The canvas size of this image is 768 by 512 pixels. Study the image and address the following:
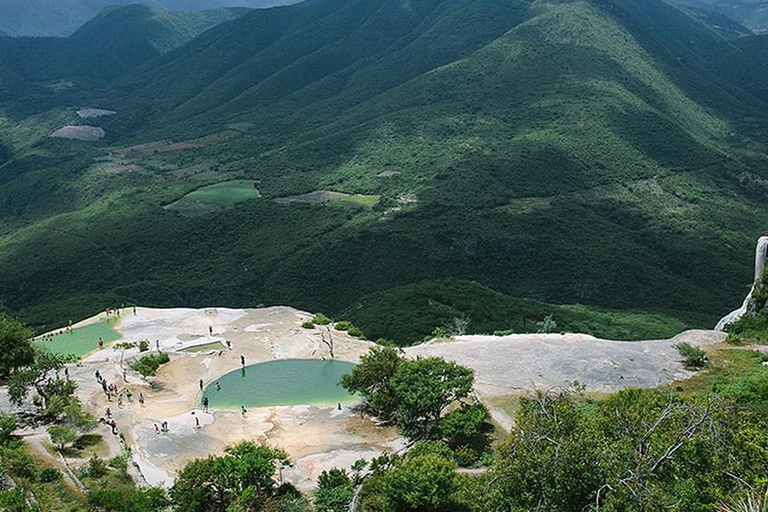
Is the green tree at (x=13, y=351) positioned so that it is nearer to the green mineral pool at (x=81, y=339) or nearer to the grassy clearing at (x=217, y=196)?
the green mineral pool at (x=81, y=339)

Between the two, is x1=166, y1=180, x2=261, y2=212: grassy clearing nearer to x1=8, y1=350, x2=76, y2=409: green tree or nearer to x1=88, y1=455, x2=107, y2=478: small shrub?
x1=8, y1=350, x2=76, y2=409: green tree

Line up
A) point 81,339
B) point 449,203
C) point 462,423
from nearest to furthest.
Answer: point 462,423, point 81,339, point 449,203

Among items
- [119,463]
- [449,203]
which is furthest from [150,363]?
[449,203]

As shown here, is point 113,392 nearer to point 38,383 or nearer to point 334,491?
point 38,383

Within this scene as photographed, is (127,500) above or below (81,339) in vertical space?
above

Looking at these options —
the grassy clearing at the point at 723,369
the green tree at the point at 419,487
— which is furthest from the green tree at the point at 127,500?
the grassy clearing at the point at 723,369

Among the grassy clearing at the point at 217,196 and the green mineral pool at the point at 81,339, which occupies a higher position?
the green mineral pool at the point at 81,339

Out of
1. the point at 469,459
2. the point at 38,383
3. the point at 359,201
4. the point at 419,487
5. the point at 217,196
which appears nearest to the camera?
the point at 419,487
